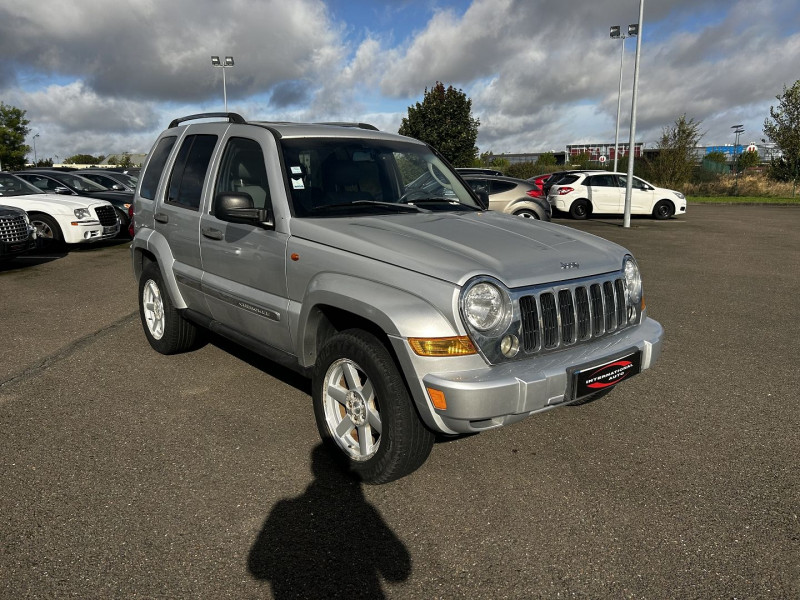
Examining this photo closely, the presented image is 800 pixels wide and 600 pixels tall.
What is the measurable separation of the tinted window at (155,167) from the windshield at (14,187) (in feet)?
29.8

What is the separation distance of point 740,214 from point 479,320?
2513 cm

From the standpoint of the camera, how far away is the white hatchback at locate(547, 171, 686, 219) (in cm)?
2142

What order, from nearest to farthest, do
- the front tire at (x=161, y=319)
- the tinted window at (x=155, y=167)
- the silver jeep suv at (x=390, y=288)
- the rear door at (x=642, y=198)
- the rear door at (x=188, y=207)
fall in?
the silver jeep suv at (x=390, y=288)
the rear door at (x=188, y=207)
the front tire at (x=161, y=319)
the tinted window at (x=155, y=167)
the rear door at (x=642, y=198)

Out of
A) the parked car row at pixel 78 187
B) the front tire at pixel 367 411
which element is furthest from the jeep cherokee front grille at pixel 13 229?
the front tire at pixel 367 411

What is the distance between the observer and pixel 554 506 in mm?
3150

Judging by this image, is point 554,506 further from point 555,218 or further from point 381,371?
point 555,218

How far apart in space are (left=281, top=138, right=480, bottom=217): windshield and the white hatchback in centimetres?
1760

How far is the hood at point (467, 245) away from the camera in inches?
120

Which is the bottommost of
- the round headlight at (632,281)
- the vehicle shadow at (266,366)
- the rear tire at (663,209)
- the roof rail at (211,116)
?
the vehicle shadow at (266,366)

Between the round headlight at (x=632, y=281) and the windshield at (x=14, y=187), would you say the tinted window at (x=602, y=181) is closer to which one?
the windshield at (x=14, y=187)

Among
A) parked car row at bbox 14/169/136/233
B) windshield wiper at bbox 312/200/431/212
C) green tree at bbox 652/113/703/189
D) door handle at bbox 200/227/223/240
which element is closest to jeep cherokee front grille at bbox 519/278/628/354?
windshield wiper at bbox 312/200/431/212

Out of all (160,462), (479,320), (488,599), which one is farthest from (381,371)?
(160,462)

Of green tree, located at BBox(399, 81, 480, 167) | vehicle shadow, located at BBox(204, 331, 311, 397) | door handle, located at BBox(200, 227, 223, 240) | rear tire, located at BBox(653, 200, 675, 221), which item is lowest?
vehicle shadow, located at BBox(204, 331, 311, 397)

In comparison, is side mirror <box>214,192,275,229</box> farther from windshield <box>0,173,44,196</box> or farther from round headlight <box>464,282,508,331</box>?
windshield <box>0,173,44,196</box>
